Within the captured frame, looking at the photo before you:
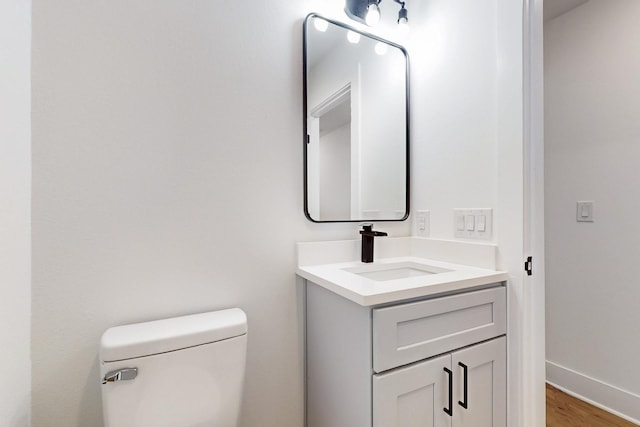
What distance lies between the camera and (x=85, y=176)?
84 cm

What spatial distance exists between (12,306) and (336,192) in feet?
3.48

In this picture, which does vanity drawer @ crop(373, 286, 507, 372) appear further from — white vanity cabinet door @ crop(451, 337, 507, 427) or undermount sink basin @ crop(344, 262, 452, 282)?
undermount sink basin @ crop(344, 262, 452, 282)

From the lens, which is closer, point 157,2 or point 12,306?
point 12,306

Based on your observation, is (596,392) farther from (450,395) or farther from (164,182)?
(164,182)

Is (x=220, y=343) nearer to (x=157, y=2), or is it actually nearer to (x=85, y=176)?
(x=85, y=176)

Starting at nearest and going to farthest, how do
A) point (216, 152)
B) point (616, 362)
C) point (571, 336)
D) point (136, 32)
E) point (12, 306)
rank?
1. point (12, 306)
2. point (136, 32)
3. point (216, 152)
4. point (616, 362)
5. point (571, 336)

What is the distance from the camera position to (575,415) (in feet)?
4.85

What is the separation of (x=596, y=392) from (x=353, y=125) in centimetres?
204

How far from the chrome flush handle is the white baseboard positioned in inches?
90.6

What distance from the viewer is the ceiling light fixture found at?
1186 mm

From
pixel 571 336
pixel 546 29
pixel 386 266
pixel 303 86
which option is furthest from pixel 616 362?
pixel 303 86

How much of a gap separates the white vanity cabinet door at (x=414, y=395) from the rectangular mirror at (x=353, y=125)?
0.65m

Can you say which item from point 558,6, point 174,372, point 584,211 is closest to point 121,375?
point 174,372

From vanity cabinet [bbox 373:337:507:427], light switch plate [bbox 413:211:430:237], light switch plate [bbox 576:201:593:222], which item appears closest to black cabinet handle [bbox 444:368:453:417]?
vanity cabinet [bbox 373:337:507:427]
